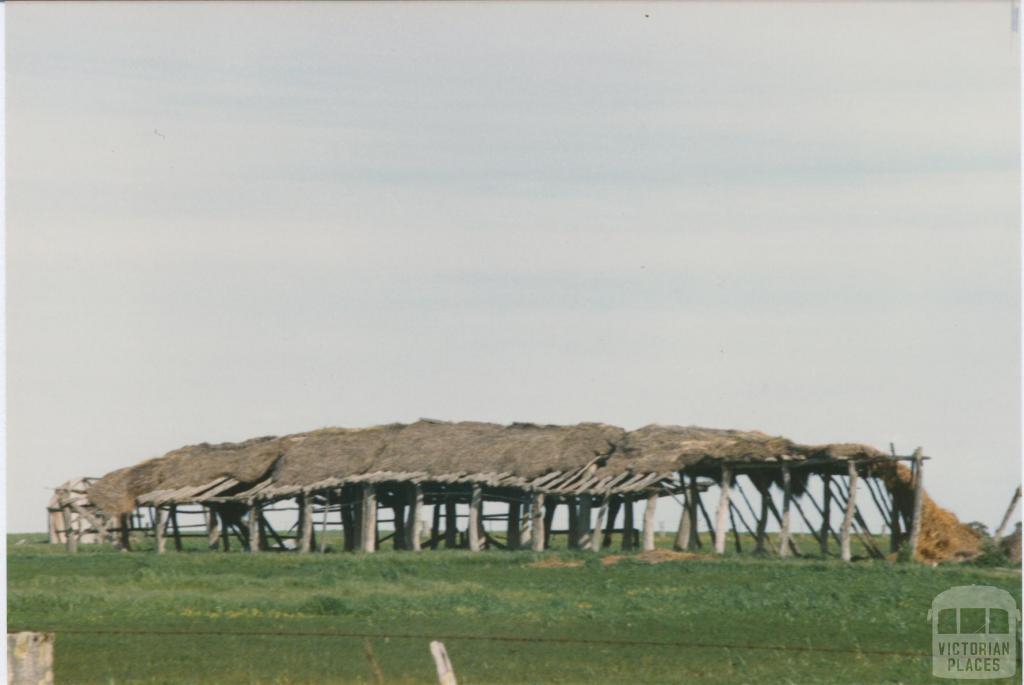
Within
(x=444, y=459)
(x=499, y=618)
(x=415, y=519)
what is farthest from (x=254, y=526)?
(x=499, y=618)

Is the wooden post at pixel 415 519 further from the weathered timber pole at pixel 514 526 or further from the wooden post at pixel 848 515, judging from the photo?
the wooden post at pixel 848 515

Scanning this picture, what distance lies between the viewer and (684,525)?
40.9 metres

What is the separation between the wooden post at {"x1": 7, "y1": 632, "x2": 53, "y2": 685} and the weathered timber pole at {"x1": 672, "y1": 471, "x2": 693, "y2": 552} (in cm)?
2915

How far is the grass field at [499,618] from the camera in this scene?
58.8 feet

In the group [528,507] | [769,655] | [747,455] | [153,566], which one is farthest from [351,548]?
[769,655]

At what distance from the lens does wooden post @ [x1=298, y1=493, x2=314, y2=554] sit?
44.3 m

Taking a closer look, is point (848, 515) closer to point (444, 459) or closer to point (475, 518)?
point (475, 518)

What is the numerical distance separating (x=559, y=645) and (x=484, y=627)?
2.40 meters

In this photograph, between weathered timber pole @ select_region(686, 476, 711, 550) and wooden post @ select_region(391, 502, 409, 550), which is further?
wooden post @ select_region(391, 502, 409, 550)

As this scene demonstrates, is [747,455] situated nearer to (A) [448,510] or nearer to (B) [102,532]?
(A) [448,510]

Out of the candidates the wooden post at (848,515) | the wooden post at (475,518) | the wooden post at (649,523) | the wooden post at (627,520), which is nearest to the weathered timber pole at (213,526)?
the wooden post at (475,518)

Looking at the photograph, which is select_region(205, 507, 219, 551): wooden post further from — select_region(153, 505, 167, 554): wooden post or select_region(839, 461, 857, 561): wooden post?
select_region(839, 461, 857, 561): wooden post

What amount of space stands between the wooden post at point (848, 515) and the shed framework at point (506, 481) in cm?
4

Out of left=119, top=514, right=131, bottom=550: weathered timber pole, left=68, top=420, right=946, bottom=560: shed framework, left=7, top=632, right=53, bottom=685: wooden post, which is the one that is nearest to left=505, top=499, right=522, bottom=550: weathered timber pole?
left=68, top=420, right=946, bottom=560: shed framework
